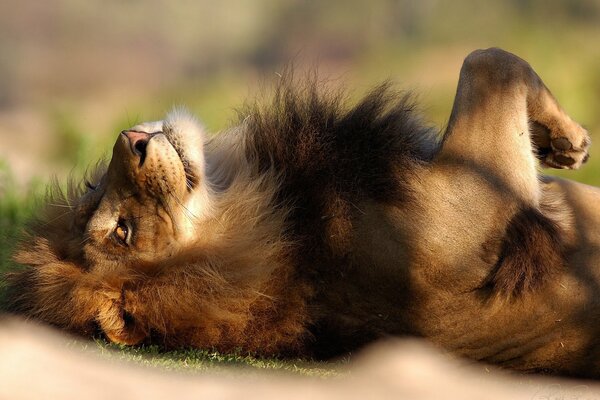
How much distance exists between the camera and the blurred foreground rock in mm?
2422

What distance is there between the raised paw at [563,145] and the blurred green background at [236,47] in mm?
5413

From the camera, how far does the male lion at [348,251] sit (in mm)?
3684

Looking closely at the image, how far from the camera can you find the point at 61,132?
29.2 ft

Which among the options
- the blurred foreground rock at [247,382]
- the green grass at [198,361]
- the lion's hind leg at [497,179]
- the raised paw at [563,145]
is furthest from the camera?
the raised paw at [563,145]

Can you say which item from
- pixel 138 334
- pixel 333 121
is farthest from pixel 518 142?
pixel 138 334

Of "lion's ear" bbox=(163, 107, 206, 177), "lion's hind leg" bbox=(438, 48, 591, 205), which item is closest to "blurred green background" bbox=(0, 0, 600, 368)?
"lion's ear" bbox=(163, 107, 206, 177)

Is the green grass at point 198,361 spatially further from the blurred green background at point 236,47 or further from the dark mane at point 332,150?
the blurred green background at point 236,47

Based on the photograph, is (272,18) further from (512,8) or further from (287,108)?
(287,108)

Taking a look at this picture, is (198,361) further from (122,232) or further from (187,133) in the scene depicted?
(187,133)

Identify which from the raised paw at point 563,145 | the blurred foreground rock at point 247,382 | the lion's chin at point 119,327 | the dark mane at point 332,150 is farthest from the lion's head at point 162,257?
the raised paw at point 563,145

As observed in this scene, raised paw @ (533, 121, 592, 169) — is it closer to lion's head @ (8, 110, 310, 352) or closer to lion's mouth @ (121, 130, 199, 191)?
lion's head @ (8, 110, 310, 352)

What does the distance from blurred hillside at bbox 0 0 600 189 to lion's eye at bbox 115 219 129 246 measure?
19.5ft

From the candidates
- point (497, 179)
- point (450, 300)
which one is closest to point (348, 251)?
point (450, 300)

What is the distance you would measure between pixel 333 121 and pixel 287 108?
0.73 feet
